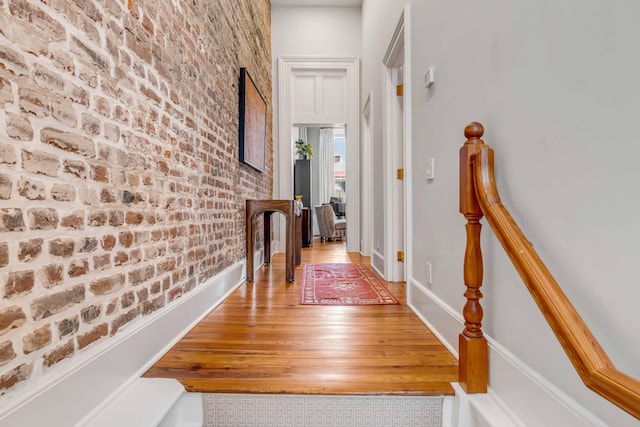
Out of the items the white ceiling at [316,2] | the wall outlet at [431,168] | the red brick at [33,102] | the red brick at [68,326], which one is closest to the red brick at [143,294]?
the red brick at [68,326]

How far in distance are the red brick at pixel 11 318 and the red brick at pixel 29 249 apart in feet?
0.41

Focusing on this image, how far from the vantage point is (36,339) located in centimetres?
87

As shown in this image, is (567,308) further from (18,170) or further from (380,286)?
(380,286)

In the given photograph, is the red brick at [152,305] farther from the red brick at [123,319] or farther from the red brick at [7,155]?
the red brick at [7,155]

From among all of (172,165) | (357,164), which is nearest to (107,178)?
(172,165)

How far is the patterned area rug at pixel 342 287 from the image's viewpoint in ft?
7.92

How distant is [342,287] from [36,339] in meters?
2.21

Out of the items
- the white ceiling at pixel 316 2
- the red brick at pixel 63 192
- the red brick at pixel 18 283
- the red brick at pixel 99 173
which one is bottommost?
the red brick at pixel 18 283

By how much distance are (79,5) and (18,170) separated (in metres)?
0.59

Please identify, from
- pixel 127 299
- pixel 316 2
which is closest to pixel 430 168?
pixel 127 299

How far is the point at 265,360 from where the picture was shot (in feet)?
4.75

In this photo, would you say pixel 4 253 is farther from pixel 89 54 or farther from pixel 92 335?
pixel 89 54

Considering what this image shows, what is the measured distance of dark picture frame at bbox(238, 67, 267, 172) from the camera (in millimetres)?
3021

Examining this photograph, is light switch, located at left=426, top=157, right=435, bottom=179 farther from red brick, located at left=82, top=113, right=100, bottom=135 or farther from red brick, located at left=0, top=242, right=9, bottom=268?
red brick, located at left=0, top=242, right=9, bottom=268
